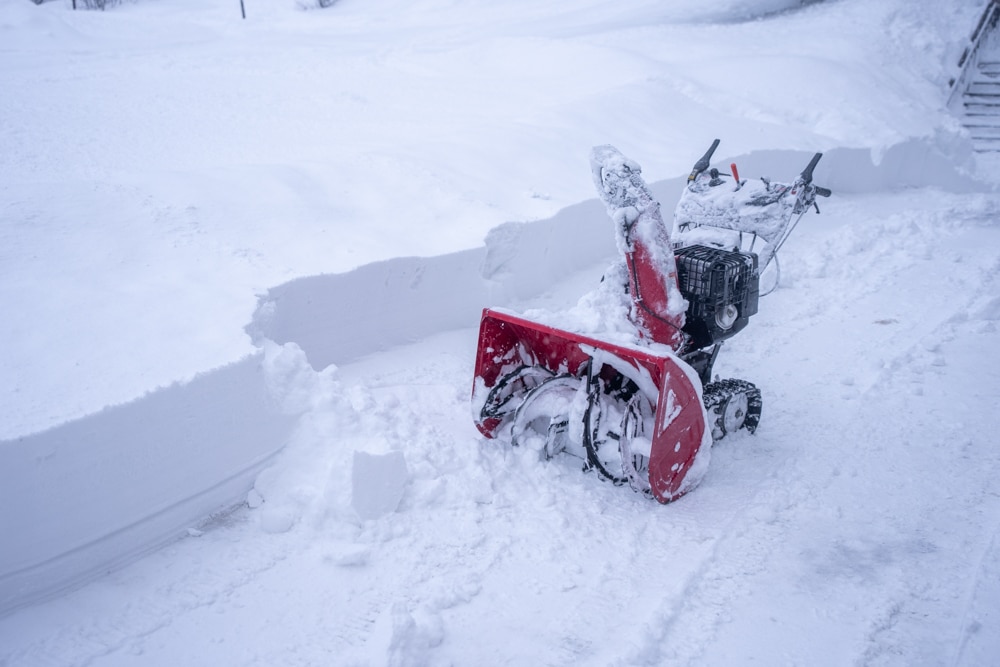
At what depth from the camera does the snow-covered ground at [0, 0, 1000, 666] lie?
2924 mm

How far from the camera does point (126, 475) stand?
10.1ft

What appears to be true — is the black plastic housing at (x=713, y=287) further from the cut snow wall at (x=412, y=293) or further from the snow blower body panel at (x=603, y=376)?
the cut snow wall at (x=412, y=293)

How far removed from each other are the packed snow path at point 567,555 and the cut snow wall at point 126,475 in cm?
11

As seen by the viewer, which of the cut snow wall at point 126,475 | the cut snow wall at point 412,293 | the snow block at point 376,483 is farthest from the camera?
the cut snow wall at point 412,293

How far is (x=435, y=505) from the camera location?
3.61 metres

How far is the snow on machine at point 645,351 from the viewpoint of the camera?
3623 millimetres

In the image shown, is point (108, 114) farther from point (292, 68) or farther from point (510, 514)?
point (510, 514)

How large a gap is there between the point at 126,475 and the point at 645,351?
2.33 meters

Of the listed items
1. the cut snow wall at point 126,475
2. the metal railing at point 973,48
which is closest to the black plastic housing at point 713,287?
the cut snow wall at point 126,475

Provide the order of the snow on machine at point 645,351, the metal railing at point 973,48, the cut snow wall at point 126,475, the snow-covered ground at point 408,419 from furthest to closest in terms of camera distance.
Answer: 1. the metal railing at point 973,48
2. the snow on machine at point 645,351
3. the snow-covered ground at point 408,419
4. the cut snow wall at point 126,475

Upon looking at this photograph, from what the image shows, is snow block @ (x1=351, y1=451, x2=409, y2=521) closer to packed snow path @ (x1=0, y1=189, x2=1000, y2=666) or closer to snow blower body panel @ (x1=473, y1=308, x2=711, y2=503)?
packed snow path @ (x1=0, y1=189, x2=1000, y2=666)

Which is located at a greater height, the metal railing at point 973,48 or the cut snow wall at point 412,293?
the metal railing at point 973,48

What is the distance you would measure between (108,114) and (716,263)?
A: 7.00 meters

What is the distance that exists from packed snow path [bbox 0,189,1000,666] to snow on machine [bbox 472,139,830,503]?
21 cm
